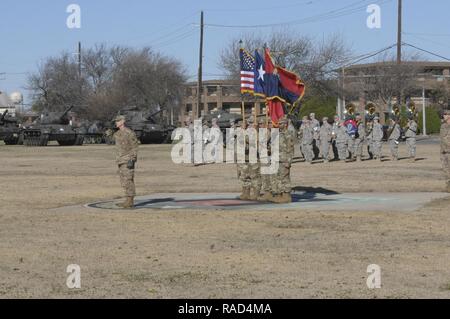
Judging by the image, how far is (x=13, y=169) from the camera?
2934 centimetres

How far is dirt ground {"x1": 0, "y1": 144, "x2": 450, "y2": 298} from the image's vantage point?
873cm

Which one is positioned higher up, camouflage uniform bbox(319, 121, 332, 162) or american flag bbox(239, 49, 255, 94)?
american flag bbox(239, 49, 255, 94)

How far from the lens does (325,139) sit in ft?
103

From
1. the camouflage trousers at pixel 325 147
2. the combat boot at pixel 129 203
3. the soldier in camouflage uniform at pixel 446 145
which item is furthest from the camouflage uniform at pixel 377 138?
the combat boot at pixel 129 203

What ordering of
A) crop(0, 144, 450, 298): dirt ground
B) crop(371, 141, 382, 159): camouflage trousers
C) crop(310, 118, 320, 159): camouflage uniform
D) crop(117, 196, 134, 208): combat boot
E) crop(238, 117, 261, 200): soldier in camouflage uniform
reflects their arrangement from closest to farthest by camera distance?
crop(0, 144, 450, 298): dirt ground
crop(117, 196, 134, 208): combat boot
crop(238, 117, 261, 200): soldier in camouflage uniform
crop(310, 118, 320, 159): camouflage uniform
crop(371, 141, 382, 159): camouflage trousers

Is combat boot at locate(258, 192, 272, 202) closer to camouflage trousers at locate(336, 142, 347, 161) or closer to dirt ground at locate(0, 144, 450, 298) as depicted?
dirt ground at locate(0, 144, 450, 298)

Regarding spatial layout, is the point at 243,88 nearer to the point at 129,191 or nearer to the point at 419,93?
the point at 129,191

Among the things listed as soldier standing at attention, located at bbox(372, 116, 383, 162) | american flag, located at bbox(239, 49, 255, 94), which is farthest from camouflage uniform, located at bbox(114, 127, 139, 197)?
soldier standing at attention, located at bbox(372, 116, 383, 162)

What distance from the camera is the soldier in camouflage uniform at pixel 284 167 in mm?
17188

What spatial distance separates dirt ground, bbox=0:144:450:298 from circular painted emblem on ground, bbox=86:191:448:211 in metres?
0.56

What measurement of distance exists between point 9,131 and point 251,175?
3983 cm

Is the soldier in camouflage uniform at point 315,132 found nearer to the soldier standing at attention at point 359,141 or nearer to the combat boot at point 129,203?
the soldier standing at attention at point 359,141
